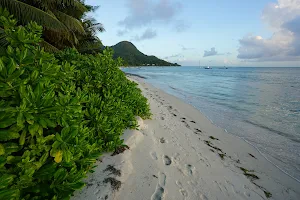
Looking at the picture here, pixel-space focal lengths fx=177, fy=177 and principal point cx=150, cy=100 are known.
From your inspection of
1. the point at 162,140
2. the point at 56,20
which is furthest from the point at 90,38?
the point at 162,140

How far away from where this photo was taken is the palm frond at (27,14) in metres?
6.84

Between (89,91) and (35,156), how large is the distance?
6.41 ft

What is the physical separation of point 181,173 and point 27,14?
8223 mm

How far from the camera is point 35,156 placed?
1.55m

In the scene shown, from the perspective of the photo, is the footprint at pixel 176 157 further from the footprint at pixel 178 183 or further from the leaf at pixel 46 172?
the leaf at pixel 46 172

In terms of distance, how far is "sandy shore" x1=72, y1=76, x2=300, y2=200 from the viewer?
95.7 inches

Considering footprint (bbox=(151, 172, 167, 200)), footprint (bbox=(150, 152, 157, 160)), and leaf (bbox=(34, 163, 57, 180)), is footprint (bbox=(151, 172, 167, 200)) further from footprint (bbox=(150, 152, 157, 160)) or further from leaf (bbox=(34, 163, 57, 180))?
leaf (bbox=(34, 163, 57, 180))

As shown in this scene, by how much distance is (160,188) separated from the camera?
8.43 ft

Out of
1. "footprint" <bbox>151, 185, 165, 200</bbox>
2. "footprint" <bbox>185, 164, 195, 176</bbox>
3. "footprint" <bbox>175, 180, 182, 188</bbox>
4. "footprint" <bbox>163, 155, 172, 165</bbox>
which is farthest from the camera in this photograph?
"footprint" <bbox>163, 155, 172, 165</bbox>

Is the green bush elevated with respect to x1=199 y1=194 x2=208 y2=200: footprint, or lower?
elevated

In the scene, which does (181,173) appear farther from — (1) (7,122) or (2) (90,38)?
(2) (90,38)

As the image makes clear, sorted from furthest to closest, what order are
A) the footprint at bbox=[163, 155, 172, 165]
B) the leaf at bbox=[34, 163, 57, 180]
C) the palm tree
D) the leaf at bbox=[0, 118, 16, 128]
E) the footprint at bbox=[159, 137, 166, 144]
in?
1. the palm tree
2. the footprint at bbox=[159, 137, 166, 144]
3. the footprint at bbox=[163, 155, 172, 165]
4. the leaf at bbox=[34, 163, 57, 180]
5. the leaf at bbox=[0, 118, 16, 128]

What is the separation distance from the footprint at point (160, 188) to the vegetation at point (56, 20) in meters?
2.83

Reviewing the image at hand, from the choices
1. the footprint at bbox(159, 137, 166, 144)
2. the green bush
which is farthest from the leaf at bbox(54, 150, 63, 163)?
the footprint at bbox(159, 137, 166, 144)
